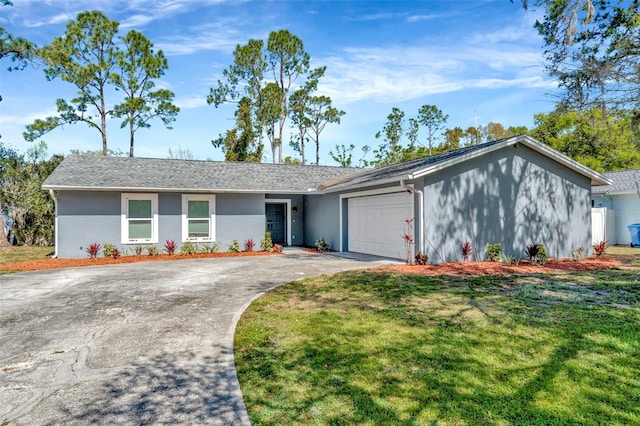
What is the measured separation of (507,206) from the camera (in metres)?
12.1

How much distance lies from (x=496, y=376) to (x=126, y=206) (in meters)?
13.7

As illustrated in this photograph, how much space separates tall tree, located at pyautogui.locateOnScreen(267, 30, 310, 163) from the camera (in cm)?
2986

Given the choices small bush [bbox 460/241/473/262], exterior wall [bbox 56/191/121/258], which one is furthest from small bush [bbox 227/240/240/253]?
small bush [bbox 460/241/473/262]

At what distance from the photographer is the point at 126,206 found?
553 inches

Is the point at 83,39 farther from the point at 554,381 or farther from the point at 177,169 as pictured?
the point at 554,381

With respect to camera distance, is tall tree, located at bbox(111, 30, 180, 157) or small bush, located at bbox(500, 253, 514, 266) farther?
tall tree, located at bbox(111, 30, 180, 157)

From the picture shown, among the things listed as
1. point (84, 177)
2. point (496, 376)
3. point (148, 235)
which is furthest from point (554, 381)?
point (84, 177)

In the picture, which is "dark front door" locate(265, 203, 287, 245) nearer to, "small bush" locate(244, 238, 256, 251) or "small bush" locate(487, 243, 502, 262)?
"small bush" locate(244, 238, 256, 251)

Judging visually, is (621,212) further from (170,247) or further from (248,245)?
(170,247)

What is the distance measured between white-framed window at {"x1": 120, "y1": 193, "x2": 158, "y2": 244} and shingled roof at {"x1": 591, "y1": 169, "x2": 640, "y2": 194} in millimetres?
19255

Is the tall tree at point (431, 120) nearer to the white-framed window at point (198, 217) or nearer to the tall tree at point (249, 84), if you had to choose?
the tall tree at point (249, 84)

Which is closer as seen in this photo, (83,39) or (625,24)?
(625,24)

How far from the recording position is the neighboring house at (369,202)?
11438mm

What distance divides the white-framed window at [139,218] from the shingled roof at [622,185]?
63.2 feet
